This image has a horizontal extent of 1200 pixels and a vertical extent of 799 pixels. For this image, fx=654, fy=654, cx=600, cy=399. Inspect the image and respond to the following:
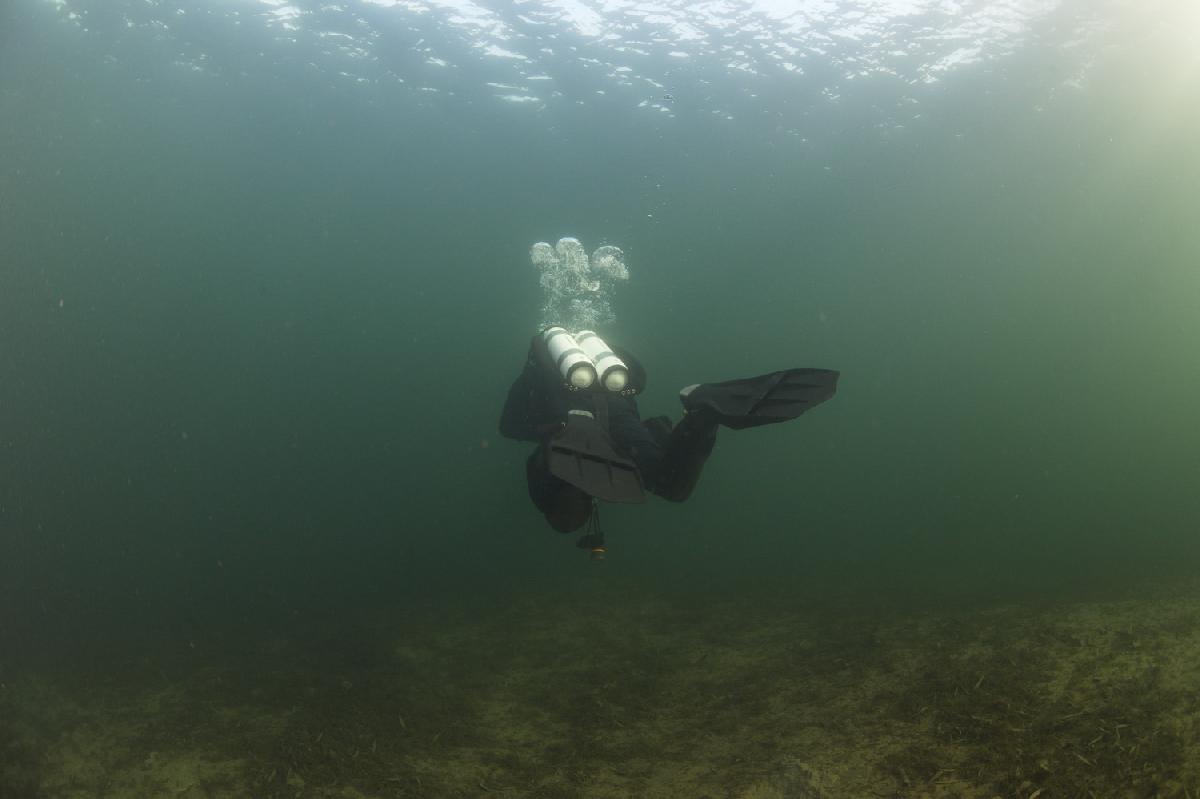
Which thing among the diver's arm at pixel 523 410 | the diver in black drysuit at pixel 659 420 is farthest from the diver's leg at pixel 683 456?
the diver's arm at pixel 523 410

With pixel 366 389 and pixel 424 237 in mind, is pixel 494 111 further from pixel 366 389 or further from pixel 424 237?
pixel 366 389

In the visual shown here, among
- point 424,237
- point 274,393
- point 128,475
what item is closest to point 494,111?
point 424,237

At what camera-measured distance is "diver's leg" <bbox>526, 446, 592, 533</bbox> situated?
4.81m

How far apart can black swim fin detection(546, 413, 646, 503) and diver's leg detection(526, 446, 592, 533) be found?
0.27m

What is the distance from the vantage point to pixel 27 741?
23.6 ft

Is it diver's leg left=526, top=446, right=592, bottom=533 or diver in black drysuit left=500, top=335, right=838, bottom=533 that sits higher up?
diver in black drysuit left=500, top=335, right=838, bottom=533

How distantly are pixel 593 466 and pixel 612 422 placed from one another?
981 mm

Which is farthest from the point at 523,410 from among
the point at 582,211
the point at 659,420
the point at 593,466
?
the point at 582,211

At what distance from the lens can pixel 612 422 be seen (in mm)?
5352

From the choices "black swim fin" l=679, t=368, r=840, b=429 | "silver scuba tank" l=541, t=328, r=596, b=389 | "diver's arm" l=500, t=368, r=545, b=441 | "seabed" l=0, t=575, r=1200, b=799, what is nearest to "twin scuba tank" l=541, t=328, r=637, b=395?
"silver scuba tank" l=541, t=328, r=596, b=389

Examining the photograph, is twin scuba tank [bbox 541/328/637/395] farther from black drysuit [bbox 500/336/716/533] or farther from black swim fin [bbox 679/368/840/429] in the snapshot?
black swim fin [bbox 679/368/840/429]

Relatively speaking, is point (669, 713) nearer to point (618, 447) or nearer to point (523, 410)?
point (618, 447)

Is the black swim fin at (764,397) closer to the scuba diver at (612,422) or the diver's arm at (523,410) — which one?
the scuba diver at (612,422)

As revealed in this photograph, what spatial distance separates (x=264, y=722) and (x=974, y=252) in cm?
6051
